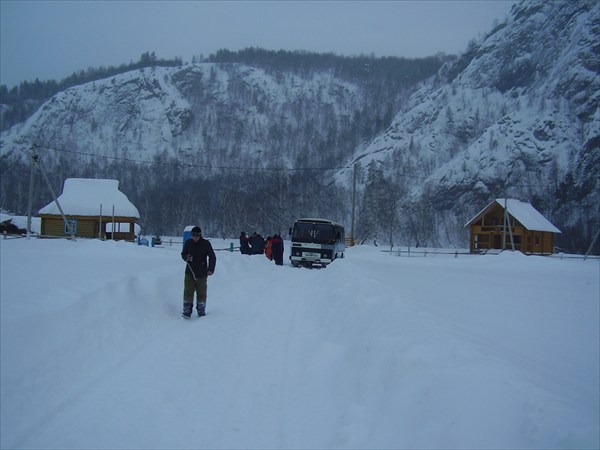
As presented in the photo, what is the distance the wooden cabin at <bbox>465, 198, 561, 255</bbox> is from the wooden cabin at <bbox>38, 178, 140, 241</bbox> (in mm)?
42923

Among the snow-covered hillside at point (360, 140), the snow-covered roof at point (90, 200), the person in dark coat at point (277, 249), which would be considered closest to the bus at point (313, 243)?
the person in dark coat at point (277, 249)

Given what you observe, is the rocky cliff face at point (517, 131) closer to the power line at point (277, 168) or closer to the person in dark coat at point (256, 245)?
the power line at point (277, 168)

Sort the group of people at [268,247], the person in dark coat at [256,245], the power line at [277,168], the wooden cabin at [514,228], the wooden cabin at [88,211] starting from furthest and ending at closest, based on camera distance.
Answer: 1. the power line at [277,168]
2. the wooden cabin at [514,228]
3. the wooden cabin at [88,211]
4. the person in dark coat at [256,245]
5. the group of people at [268,247]

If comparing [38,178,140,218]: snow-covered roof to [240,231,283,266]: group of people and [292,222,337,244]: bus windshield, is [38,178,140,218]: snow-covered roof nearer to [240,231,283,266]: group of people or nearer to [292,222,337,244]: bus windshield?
[240,231,283,266]: group of people

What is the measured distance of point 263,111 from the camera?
17862 centimetres

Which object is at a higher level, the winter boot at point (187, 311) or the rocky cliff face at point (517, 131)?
the rocky cliff face at point (517, 131)

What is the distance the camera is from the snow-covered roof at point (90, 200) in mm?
49094

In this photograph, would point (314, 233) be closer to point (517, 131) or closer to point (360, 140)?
point (517, 131)

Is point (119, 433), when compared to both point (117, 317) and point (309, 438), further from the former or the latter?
point (117, 317)

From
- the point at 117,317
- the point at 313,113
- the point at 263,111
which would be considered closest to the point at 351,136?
the point at 313,113

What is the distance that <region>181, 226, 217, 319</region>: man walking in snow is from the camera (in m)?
9.95

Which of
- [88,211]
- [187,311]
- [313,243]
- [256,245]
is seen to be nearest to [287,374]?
[187,311]

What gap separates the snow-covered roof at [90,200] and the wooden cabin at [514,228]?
43.0m

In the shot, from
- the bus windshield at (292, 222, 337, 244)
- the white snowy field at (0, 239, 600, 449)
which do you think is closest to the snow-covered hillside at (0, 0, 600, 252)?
the bus windshield at (292, 222, 337, 244)
